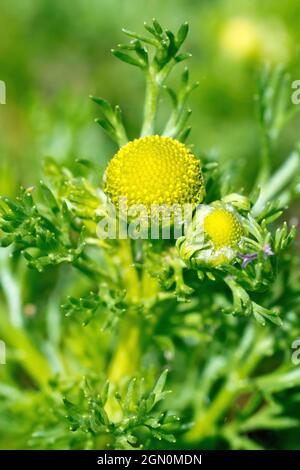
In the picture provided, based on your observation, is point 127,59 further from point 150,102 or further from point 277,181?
point 277,181

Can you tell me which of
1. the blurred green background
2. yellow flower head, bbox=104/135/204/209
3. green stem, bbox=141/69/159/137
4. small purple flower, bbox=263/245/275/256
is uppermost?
the blurred green background

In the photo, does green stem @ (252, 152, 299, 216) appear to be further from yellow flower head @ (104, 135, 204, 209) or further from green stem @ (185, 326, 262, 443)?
yellow flower head @ (104, 135, 204, 209)

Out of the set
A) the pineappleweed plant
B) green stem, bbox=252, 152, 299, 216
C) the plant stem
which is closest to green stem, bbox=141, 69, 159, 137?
the pineappleweed plant

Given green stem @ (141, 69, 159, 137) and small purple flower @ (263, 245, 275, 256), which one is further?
green stem @ (141, 69, 159, 137)

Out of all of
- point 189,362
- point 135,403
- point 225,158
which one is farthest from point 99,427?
point 225,158

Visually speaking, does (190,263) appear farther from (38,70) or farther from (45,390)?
(38,70)

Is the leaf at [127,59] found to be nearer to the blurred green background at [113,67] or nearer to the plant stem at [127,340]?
the plant stem at [127,340]

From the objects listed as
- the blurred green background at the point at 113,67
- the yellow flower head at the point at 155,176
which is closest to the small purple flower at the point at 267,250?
the yellow flower head at the point at 155,176
